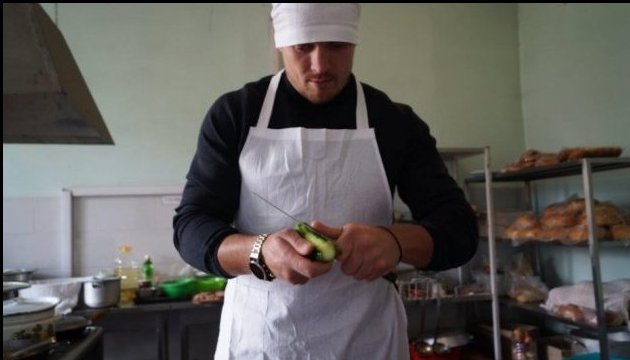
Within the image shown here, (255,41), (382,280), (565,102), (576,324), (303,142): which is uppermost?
(255,41)

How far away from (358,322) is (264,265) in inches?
12.0

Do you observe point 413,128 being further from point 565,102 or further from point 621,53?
point 565,102

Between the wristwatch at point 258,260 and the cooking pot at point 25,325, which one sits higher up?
the wristwatch at point 258,260

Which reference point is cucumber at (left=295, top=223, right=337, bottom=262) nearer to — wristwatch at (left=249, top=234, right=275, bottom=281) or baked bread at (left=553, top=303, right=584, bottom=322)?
wristwatch at (left=249, top=234, right=275, bottom=281)

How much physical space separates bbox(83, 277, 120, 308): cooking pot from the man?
1.41 meters

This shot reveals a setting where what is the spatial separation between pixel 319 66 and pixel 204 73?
2.04 m

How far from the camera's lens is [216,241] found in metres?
0.76

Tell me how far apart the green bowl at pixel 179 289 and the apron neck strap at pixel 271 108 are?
5.32ft

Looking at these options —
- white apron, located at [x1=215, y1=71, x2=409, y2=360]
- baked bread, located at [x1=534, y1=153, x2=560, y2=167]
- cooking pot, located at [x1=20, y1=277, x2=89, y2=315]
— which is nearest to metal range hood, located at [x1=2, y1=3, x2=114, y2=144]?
white apron, located at [x1=215, y1=71, x2=409, y2=360]

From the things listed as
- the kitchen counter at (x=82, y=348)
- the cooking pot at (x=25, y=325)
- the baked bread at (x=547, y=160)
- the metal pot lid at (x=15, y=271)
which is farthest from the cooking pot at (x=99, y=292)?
the baked bread at (x=547, y=160)

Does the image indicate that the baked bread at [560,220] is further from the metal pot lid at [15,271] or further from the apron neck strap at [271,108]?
the metal pot lid at [15,271]

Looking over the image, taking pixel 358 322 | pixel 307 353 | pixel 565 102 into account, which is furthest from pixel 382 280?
pixel 565 102

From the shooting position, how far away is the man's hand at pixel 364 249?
693 millimetres

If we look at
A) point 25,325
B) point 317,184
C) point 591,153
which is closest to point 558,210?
point 591,153
